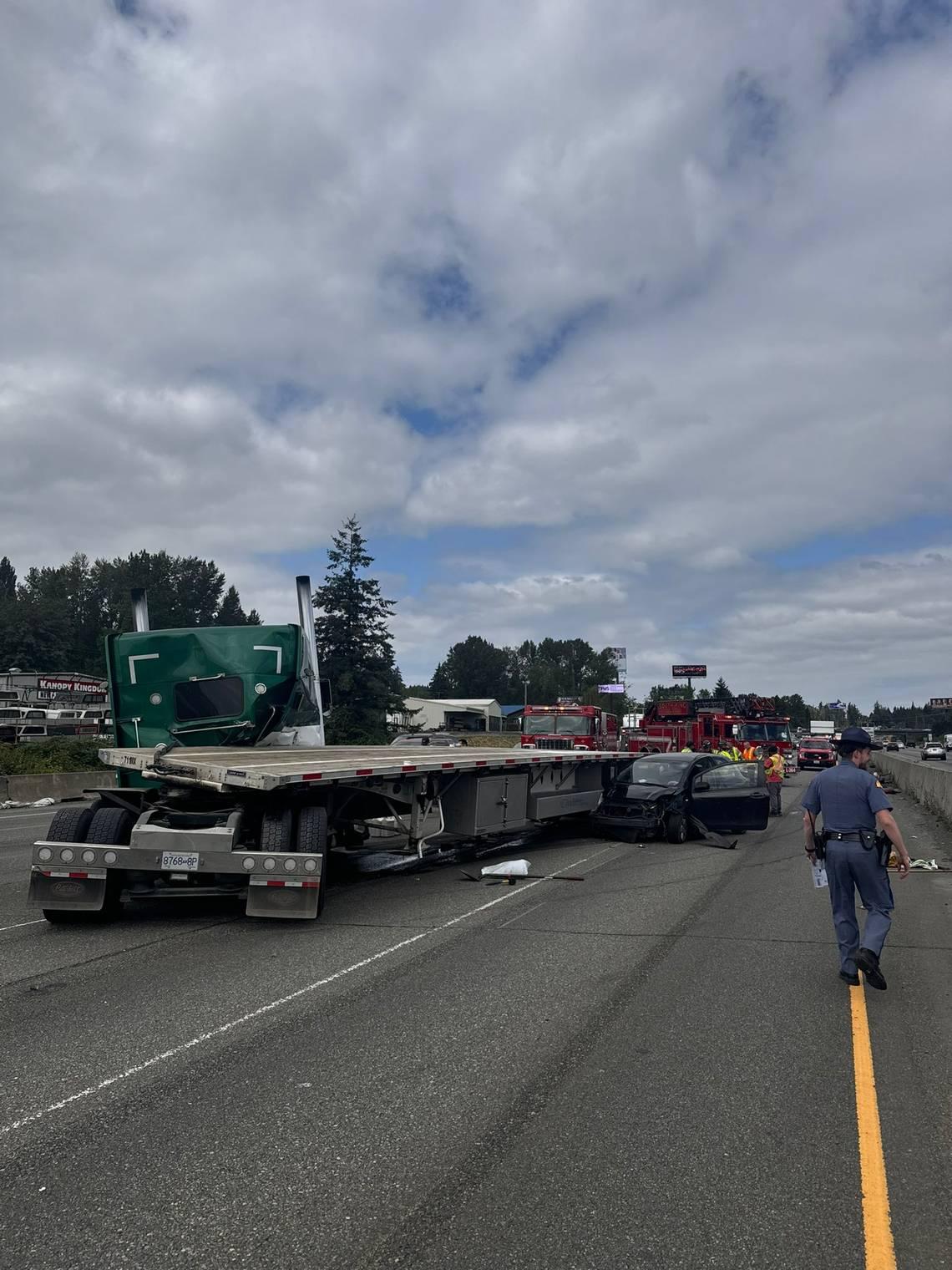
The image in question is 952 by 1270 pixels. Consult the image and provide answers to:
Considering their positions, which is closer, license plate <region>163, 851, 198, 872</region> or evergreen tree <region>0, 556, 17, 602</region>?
license plate <region>163, 851, 198, 872</region>

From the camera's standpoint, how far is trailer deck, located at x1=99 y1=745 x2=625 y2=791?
8.02 m

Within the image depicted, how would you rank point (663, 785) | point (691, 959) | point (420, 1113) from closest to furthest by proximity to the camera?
1. point (420, 1113)
2. point (691, 959)
3. point (663, 785)

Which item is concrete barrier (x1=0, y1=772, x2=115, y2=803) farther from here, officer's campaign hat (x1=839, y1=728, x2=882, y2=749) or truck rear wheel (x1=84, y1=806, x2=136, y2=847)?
officer's campaign hat (x1=839, y1=728, x2=882, y2=749)

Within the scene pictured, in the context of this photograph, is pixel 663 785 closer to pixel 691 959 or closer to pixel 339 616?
pixel 691 959

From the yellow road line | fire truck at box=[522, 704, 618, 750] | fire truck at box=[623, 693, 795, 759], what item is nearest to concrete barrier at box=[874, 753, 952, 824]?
fire truck at box=[623, 693, 795, 759]

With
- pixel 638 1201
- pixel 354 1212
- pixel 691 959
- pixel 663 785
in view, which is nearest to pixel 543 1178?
pixel 638 1201

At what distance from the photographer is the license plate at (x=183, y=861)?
8164 mm

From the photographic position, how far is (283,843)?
27.4 feet

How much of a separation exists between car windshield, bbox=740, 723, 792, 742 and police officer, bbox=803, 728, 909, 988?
100 feet

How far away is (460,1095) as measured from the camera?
4.55 metres

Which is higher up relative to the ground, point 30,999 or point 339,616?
point 339,616

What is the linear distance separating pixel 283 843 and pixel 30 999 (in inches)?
98.9

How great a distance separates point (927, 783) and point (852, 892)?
57.7ft

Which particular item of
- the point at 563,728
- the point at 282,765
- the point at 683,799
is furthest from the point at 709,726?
the point at 282,765
